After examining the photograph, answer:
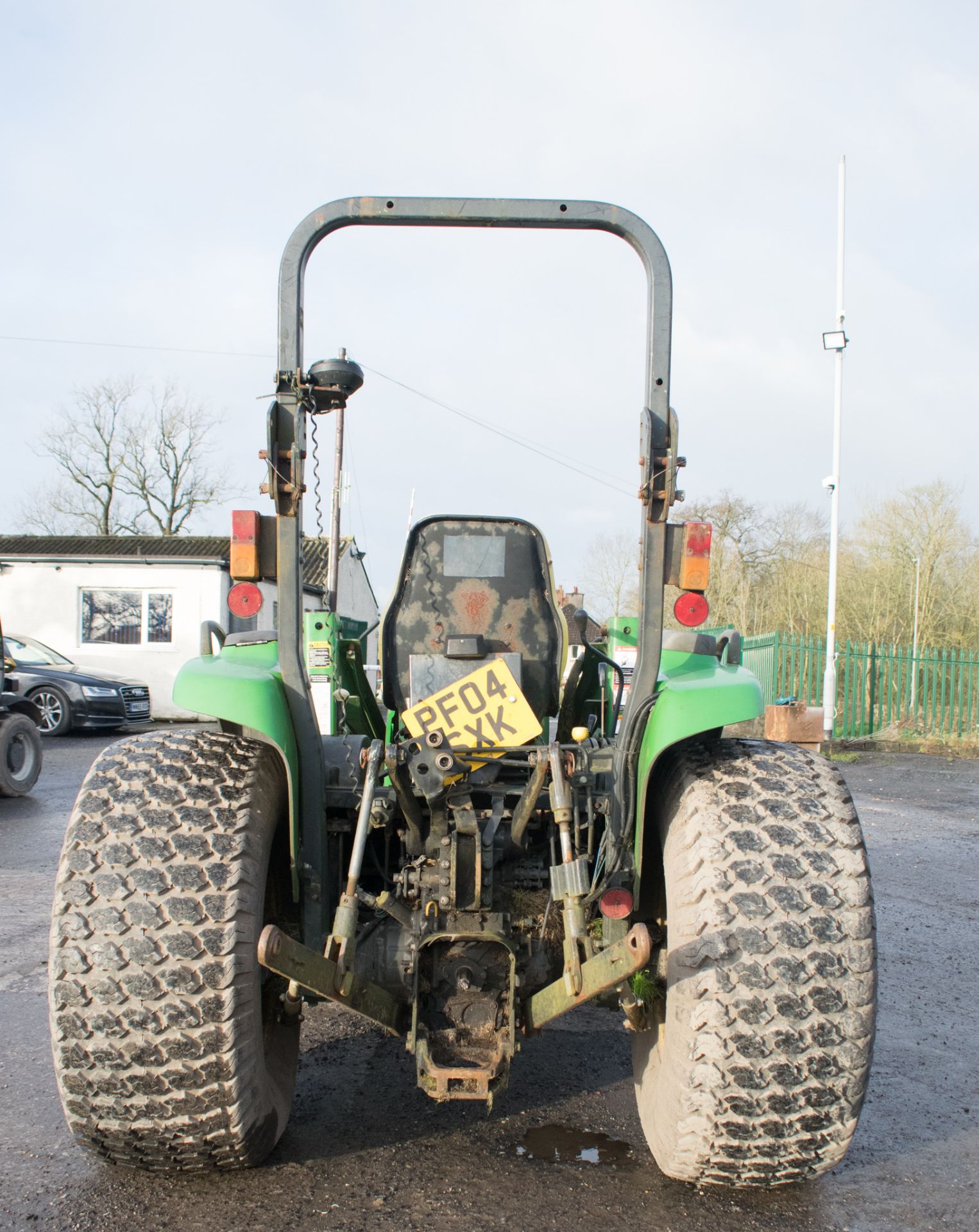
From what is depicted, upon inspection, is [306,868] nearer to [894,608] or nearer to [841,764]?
[841,764]

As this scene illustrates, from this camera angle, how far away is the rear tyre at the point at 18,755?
10438 millimetres

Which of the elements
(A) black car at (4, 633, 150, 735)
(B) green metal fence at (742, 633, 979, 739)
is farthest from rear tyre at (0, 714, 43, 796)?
(B) green metal fence at (742, 633, 979, 739)

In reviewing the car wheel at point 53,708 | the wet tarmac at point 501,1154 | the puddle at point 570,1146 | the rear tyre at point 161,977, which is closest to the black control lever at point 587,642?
the wet tarmac at point 501,1154

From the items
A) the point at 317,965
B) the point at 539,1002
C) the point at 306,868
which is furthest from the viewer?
the point at 306,868

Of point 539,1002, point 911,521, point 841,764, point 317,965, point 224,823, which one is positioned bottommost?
point 841,764

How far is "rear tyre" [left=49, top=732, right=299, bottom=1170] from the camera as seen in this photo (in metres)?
2.51

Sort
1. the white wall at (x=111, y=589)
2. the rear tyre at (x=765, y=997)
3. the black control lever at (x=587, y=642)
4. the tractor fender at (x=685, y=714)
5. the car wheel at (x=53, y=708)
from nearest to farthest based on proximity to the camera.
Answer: the rear tyre at (x=765, y=997) → the tractor fender at (x=685, y=714) → the black control lever at (x=587, y=642) → the car wheel at (x=53, y=708) → the white wall at (x=111, y=589)

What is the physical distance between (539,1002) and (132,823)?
1187mm

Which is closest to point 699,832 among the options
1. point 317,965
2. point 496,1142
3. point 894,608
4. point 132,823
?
point 317,965

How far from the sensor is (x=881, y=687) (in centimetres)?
1775

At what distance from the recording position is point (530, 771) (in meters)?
3.39

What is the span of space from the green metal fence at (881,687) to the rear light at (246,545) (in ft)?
51.8

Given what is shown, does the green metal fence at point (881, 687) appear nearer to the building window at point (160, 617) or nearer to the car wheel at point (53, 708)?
the car wheel at point (53, 708)

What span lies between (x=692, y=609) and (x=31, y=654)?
55.9 ft
